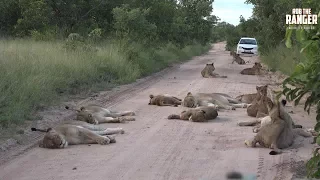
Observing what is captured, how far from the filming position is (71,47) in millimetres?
19156

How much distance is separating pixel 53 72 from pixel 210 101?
4919mm

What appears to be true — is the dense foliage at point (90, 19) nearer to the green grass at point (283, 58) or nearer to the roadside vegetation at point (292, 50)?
the roadside vegetation at point (292, 50)

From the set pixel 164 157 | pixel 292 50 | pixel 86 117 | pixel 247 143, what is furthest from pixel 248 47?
pixel 164 157

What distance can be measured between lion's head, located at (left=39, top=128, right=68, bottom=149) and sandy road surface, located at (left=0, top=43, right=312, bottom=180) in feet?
0.42

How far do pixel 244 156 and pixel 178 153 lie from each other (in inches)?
40.5

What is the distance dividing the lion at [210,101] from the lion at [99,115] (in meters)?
1.61

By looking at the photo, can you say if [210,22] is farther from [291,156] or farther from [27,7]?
[291,156]

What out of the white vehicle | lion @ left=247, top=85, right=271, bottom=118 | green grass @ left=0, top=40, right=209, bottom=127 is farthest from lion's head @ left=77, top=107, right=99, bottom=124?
the white vehicle

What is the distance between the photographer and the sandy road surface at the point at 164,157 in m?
6.98

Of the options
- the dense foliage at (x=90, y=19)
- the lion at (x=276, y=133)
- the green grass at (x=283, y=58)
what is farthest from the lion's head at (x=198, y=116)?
the dense foliage at (x=90, y=19)

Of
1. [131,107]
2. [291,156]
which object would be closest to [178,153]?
[291,156]

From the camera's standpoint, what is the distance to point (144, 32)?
2489 centimetres

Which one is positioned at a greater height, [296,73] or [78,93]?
[296,73]

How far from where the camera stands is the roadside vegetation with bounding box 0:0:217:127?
39.8 ft
